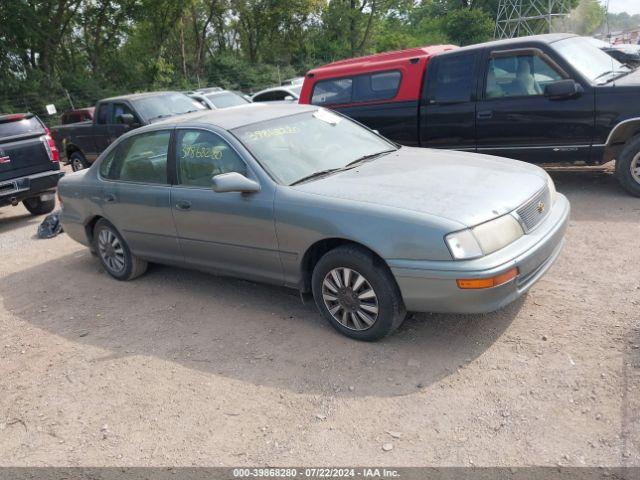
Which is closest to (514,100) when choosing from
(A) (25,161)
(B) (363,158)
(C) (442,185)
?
(B) (363,158)

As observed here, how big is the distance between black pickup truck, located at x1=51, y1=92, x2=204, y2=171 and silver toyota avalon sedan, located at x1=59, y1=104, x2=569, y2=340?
18.3 ft

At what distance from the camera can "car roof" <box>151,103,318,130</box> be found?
4879mm

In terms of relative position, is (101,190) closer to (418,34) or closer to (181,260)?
(181,260)

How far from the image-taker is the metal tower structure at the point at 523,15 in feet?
128

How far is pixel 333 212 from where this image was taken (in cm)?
397

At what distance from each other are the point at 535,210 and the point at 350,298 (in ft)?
4.65

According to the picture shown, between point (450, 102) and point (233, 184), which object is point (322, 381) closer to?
point (233, 184)

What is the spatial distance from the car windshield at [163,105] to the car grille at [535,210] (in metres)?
8.48

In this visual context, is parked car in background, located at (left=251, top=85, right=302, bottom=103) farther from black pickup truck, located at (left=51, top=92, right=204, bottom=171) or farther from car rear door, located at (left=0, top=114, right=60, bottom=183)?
car rear door, located at (left=0, top=114, right=60, bottom=183)

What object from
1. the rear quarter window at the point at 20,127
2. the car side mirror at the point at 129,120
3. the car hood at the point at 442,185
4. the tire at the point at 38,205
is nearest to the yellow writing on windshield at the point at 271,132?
the car hood at the point at 442,185

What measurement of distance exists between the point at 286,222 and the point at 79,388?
72.4 inches

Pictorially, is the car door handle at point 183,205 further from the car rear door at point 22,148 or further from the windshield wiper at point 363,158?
the car rear door at point 22,148

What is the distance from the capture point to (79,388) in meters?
4.07

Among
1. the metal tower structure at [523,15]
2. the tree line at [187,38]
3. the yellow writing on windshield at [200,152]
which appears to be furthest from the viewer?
the metal tower structure at [523,15]
